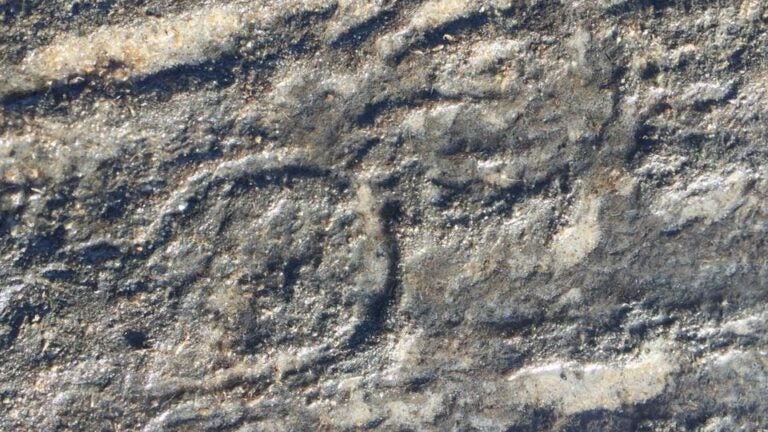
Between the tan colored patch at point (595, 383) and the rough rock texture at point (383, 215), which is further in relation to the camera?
the tan colored patch at point (595, 383)

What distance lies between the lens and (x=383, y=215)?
2588mm

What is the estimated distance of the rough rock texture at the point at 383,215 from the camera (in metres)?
2.50

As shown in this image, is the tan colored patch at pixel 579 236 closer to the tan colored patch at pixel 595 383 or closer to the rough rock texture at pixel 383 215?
the rough rock texture at pixel 383 215

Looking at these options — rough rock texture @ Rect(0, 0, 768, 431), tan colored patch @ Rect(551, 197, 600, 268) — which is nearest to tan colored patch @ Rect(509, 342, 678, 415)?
rough rock texture @ Rect(0, 0, 768, 431)

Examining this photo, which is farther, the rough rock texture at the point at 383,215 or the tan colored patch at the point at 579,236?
the tan colored patch at the point at 579,236

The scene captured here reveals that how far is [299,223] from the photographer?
8.39 ft

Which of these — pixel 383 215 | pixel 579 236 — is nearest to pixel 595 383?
pixel 579 236

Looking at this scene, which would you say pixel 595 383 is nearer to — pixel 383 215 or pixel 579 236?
pixel 579 236

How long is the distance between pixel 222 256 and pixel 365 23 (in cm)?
93

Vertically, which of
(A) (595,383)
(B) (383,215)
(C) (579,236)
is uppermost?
(B) (383,215)

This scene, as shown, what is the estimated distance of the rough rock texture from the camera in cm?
250

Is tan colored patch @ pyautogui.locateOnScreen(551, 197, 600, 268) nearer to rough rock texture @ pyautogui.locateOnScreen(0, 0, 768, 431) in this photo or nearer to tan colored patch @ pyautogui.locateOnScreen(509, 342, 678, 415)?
rough rock texture @ pyautogui.locateOnScreen(0, 0, 768, 431)

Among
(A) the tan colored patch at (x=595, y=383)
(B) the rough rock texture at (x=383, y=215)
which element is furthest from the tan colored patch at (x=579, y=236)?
(A) the tan colored patch at (x=595, y=383)

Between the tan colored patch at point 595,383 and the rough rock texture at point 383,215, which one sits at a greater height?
the rough rock texture at point 383,215
